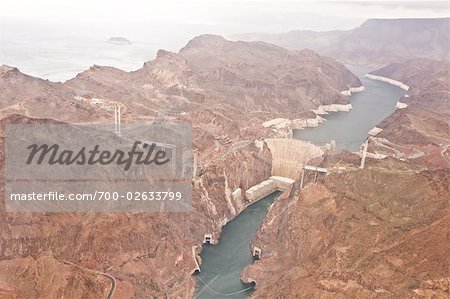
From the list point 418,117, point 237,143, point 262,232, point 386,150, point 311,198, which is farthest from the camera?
point 418,117

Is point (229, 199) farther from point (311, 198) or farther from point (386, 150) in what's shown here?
point (386, 150)

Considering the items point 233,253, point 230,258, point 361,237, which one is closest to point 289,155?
point 233,253

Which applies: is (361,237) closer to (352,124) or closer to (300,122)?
(300,122)

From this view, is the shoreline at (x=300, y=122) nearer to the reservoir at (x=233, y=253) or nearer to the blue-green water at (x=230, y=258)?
the reservoir at (x=233, y=253)

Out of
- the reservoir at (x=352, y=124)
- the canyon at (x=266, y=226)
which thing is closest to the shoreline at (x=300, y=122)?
the reservoir at (x=352, y=124)

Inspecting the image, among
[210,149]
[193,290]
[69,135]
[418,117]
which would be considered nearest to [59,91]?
[210,149]

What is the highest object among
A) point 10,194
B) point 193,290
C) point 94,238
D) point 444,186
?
point 444,186
